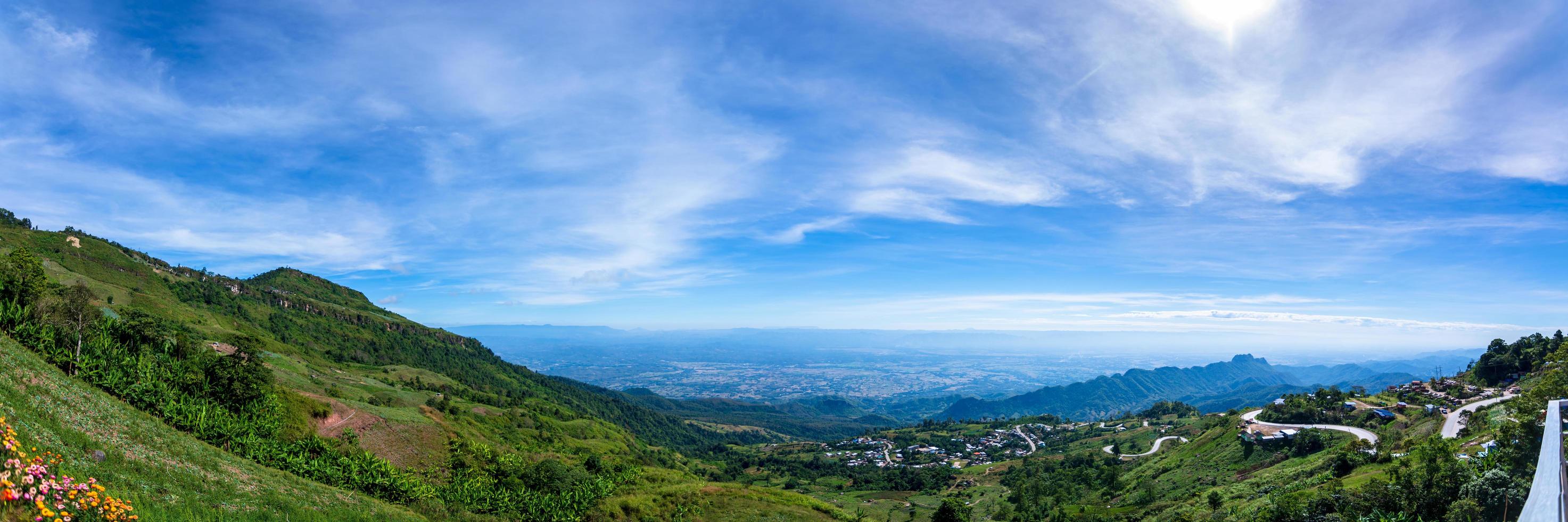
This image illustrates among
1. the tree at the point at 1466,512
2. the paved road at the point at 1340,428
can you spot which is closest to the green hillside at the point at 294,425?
the tree at the point at 1466,512

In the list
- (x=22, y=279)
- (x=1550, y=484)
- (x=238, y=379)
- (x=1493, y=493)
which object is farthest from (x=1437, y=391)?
(x=22, y=279)

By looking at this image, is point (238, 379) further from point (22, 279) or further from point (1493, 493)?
point (1493, 493)

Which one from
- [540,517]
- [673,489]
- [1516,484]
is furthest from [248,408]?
[1516,484]

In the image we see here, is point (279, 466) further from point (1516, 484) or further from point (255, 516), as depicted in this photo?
point (1516, 484)

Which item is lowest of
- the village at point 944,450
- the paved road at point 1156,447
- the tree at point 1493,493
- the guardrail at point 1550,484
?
the village at point 944,450

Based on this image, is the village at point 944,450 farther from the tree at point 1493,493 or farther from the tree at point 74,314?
the tree at point 74,314

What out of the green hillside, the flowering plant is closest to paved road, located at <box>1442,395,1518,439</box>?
the green hillside
